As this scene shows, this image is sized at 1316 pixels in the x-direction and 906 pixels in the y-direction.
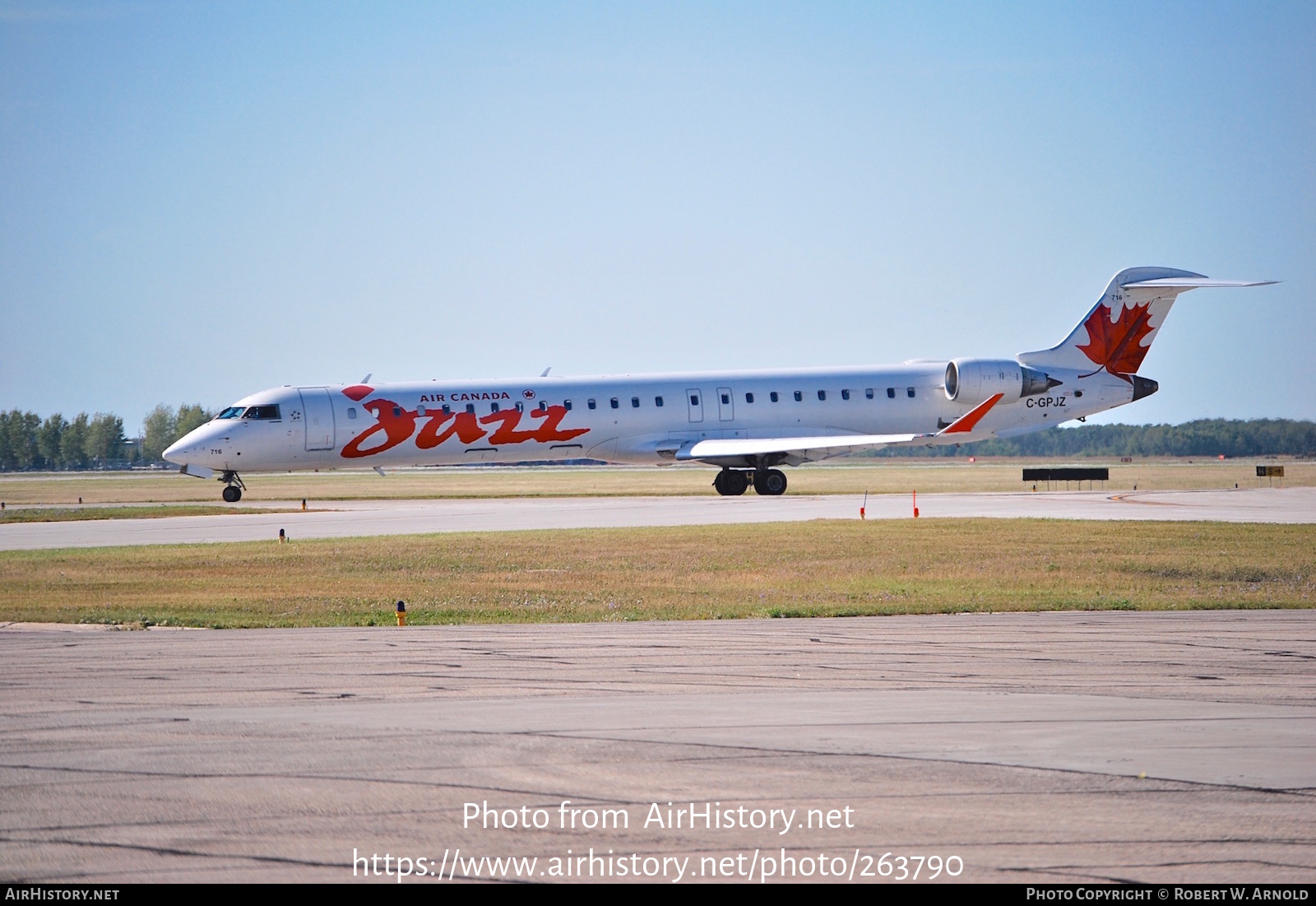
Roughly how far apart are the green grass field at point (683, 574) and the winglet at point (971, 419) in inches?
547

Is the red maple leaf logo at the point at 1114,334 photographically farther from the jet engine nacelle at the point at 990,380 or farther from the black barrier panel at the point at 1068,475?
the black barrier panel at the point at 1068,475

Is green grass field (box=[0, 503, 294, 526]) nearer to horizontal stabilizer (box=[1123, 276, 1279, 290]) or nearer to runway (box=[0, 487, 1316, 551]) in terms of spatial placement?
runway (box=[0, 487, 1316, 551])

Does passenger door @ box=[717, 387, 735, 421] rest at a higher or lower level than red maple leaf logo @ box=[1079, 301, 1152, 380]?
lower

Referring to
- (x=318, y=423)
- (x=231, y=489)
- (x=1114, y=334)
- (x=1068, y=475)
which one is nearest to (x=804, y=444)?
(x=1114, y=334)

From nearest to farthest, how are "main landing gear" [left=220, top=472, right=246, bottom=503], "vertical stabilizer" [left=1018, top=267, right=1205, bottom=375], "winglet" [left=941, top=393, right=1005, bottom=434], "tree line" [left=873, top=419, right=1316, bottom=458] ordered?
"main landing gear" [left=220, top=472, right=246, bottom=503] → "winglet" [left=941, top=393, right=1005, bottom=434] → "vertical stabilizer" [left=1018, top=267, right=1205, bottom=375] → "tree line" [left=873, top=419, right=1316, bottom=458]

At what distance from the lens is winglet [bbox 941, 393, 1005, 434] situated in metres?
40.4

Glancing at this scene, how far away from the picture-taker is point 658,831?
6.38 meters

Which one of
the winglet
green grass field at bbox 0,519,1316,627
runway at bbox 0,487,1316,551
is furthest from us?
the winglet

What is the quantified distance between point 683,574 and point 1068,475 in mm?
34173

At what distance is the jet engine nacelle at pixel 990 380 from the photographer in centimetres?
4178

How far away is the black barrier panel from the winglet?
31.0 feet

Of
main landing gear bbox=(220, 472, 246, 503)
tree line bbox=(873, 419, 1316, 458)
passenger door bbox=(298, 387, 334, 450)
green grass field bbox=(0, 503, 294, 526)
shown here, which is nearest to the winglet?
passenger door bbox=(298, 387, 334, 450)

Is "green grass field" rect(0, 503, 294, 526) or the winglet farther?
the winglet
